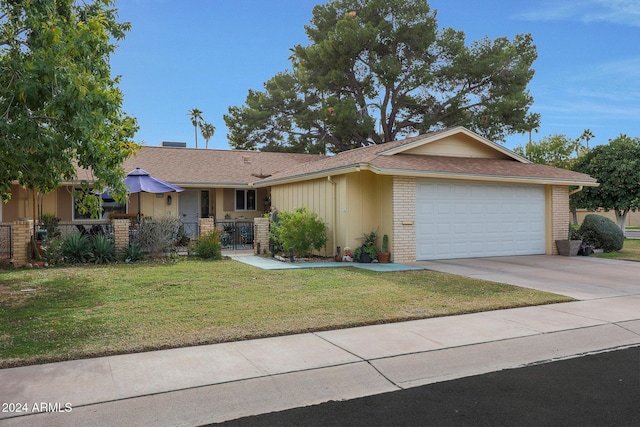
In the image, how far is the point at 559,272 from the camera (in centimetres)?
1218

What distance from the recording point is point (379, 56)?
31438mm

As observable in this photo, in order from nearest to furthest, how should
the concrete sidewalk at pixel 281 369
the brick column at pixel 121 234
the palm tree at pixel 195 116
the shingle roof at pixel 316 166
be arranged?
the concrete sidewalk at pixel 281 369 < the shingle roof at pixel 316 166 < the brick column at pixel 121 234 < the palm tree at pixel 195 116

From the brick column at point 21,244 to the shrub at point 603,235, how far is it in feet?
59.4

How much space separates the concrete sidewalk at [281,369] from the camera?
162 inches

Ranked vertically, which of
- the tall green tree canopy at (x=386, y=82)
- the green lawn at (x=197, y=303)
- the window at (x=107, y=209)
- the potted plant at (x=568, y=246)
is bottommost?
the green lawn at (x=197, y=303)

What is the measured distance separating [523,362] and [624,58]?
2253cm

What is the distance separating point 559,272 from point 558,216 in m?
5.15

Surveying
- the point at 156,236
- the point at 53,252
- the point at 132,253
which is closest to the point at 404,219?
the point at 156,236

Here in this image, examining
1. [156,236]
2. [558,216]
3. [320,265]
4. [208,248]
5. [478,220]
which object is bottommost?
[320,265]

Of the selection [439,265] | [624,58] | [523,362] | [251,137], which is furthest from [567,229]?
[251,137]

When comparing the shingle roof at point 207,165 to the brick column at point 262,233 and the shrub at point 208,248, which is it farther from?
the shrub at point 208,248

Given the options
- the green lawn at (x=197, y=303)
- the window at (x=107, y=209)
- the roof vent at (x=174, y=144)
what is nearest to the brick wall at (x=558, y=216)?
the green lawn at (x=197, y=303)

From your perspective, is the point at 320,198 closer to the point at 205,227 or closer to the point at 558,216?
the point at 205,227

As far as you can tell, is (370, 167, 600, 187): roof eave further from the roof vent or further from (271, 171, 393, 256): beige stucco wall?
the roof vent
